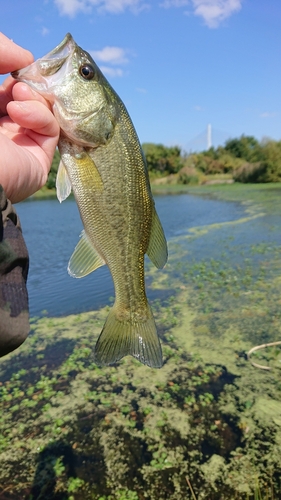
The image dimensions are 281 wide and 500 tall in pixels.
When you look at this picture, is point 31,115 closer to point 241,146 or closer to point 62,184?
point 62,184

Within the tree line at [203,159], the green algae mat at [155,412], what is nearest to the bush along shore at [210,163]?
the tree line at [203,159]

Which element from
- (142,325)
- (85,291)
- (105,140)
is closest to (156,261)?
(142,325)

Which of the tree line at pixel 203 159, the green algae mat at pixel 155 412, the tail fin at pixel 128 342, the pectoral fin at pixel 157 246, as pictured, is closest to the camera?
the tail fin at pixel 128 342

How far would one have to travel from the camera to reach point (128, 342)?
7.41 feet

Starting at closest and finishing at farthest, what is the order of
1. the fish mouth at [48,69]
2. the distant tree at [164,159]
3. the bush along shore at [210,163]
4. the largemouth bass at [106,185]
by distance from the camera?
1. the fish mouth at [48,69]
2. the largemouth bass at [106,185]
3. the bush along shore at [210,163]
4. the distant tree at [164,159]

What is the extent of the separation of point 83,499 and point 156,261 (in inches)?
100

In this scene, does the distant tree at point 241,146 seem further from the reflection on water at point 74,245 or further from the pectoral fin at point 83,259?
the pectoral fin at point 83,259

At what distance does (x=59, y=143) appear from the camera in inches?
82.4

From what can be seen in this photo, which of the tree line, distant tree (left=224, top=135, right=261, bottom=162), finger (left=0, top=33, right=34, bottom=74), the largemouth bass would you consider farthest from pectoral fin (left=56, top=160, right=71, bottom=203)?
distant tree (left=224, top=135, right=261, bottom=162)

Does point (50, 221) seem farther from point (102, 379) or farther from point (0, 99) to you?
point (0, 99)

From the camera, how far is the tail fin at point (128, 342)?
2.17 meters

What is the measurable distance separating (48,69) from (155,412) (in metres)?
3.75

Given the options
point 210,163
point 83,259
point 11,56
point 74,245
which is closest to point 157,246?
point 83,259

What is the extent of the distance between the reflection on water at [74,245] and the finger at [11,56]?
6162 mm
